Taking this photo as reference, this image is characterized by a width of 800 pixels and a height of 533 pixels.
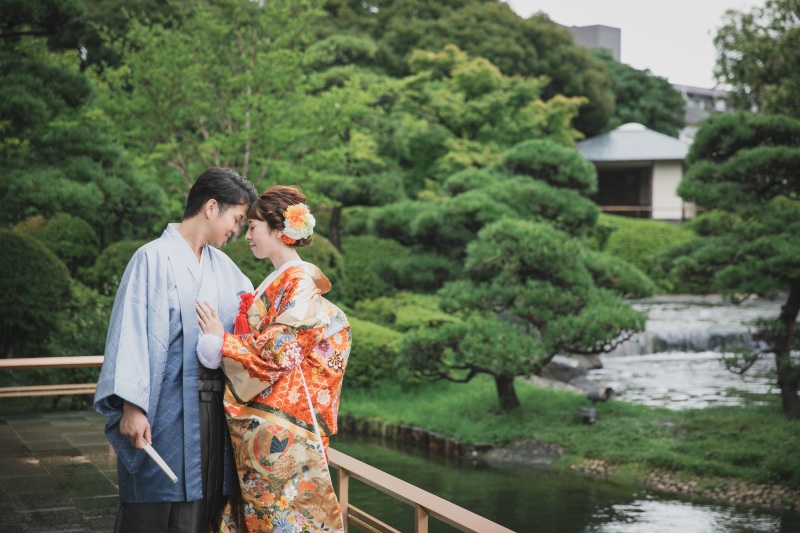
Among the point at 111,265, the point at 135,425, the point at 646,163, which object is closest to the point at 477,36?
the point at 646,163

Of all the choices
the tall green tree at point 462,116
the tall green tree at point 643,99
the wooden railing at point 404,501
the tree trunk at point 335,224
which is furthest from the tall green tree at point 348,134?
the tall green tree at point 643,99

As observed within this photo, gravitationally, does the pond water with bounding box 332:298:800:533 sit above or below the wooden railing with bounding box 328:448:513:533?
below

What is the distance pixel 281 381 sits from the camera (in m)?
2.54

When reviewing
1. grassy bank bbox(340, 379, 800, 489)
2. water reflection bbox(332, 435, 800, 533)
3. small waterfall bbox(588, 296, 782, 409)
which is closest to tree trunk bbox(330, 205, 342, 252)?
small waterfall bbox(588, 296, 782, 409)

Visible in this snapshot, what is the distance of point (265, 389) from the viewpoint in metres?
2.51

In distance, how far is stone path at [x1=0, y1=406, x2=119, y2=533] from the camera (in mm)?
3986

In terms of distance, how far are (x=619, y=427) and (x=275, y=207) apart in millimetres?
7059

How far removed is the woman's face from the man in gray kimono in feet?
0.19

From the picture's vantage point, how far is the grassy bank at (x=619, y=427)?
7832 mm

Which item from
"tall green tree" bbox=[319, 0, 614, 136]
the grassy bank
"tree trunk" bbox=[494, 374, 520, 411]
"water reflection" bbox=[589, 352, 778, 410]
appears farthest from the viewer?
"tall green tree" bbox=[319, 0, 614, 136]

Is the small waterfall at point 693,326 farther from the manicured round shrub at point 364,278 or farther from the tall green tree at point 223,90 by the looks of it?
the tall green tree at point 223,90

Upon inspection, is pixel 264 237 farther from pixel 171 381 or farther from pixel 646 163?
pixel 646 163

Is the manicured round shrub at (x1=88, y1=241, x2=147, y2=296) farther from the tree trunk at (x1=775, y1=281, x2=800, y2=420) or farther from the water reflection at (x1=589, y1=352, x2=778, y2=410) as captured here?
the tree trunk at (x1=775, y1=281, x2=800, y2=420)

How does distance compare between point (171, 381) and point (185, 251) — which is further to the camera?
point (185, 251)
